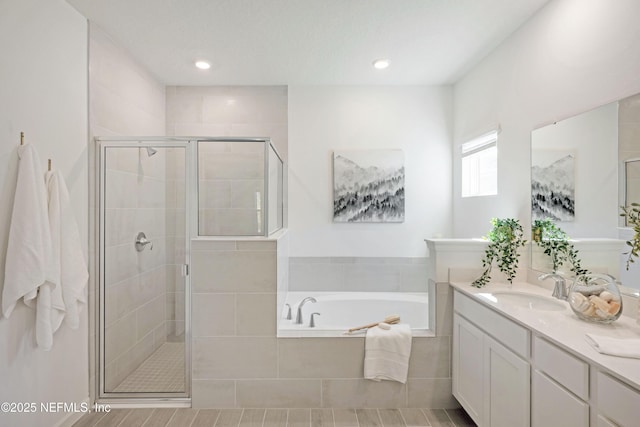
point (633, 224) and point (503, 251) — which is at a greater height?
point (633, 224)

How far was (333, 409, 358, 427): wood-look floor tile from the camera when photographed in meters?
2.14

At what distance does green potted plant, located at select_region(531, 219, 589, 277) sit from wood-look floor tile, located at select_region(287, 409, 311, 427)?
1.79 metres

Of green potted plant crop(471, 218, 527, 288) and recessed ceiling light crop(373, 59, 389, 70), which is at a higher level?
recessed ceiling light crop(373, 59, 389, 70)

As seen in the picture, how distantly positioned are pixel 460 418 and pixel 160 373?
207 centimetres

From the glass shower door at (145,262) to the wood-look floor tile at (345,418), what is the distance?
104 cm

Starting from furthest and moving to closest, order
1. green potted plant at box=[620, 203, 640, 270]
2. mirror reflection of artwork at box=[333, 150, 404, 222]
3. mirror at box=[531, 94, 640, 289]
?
mirror reflection of artwork at box=[333, 150, 404, 222] < mirror at box=[531, 94, 640, 289] < green potted plant at box=[620, 203, 640, 270]

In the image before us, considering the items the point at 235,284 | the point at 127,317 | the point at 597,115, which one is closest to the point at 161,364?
the point at 127,317

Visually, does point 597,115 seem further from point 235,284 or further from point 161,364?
point 161,364

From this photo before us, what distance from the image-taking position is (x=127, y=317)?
245 centimetres

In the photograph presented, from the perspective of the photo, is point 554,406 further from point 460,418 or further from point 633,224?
point 460,418

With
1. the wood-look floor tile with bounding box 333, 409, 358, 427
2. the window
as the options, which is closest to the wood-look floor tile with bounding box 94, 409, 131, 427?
the wood-look floor tile with bounding box 333, 409, 358, 427

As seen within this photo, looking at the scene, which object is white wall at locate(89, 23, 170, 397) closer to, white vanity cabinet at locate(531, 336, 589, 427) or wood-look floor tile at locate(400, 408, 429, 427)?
wood-look floor tile at locate(400, 408, 429, 427)

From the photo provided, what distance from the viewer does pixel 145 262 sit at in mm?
2422

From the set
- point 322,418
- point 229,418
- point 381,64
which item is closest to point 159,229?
point 229,418
